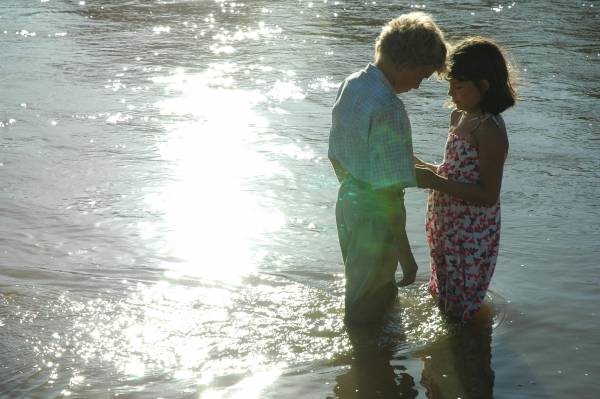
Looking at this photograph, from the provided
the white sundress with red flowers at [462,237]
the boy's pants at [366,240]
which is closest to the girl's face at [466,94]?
the white sundress with red flowers at [462,237]

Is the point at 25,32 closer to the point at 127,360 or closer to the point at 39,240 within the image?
the point at 39,240

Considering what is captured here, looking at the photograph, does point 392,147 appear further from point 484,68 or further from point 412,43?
point 484,68

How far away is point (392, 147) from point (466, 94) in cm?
64

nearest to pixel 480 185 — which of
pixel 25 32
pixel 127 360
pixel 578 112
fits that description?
pixel 127 360

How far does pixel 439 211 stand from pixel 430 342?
0.70 meters

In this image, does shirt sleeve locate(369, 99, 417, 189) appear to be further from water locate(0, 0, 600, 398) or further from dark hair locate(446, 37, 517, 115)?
water locate(0, 0, 600, 398)

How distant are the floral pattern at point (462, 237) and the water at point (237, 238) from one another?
0.22 meters

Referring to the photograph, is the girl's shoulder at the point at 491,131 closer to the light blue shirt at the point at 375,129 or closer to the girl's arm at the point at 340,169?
the light blue shirt at the point at 375,129

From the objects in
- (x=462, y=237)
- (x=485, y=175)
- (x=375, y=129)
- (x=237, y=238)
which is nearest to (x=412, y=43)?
(x=375, y=129)

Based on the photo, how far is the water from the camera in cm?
499

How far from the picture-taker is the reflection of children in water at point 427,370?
4.82 m

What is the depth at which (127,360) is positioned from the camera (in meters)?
5.00

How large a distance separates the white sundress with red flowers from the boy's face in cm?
53

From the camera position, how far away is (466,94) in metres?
5.03
